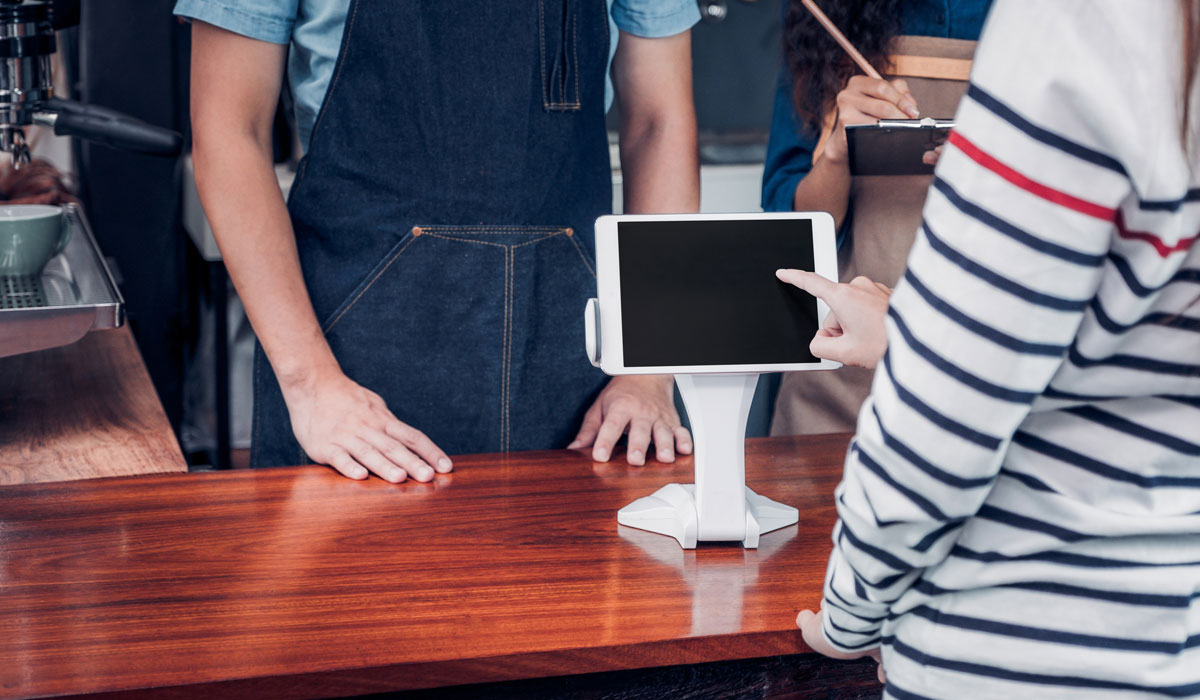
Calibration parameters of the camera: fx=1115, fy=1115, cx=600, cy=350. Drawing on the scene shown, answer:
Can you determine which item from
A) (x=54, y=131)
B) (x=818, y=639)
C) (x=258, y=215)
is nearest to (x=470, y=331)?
(x=258, y=215)

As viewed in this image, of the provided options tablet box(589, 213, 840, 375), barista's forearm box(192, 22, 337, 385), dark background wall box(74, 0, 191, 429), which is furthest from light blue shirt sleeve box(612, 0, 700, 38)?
dark background wall box(74, 0, 191, 429)

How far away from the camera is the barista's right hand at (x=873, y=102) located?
4.48ft

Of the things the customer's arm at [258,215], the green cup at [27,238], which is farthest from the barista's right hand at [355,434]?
the green cup at [27,238]

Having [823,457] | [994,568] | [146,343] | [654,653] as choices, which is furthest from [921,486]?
[146,343]

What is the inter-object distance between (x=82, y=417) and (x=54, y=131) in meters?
0.37

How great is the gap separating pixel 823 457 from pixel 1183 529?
69 centimetres

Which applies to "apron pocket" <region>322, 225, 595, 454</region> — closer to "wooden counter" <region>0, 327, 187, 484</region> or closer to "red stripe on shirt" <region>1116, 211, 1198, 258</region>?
"wooden counter" <region>0, 327, 187, 484</region>

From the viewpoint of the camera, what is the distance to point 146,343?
2.84 m

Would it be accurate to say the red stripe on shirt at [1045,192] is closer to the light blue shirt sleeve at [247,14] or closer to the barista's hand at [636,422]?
the barista's hand at [636,422]

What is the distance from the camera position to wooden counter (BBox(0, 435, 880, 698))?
0.79m

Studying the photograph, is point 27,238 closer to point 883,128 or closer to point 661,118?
point 661,118

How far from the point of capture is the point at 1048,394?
1.94 ft

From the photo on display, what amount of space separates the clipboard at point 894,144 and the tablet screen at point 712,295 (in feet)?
0.92

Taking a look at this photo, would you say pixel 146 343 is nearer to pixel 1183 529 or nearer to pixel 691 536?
pixel 691 536
